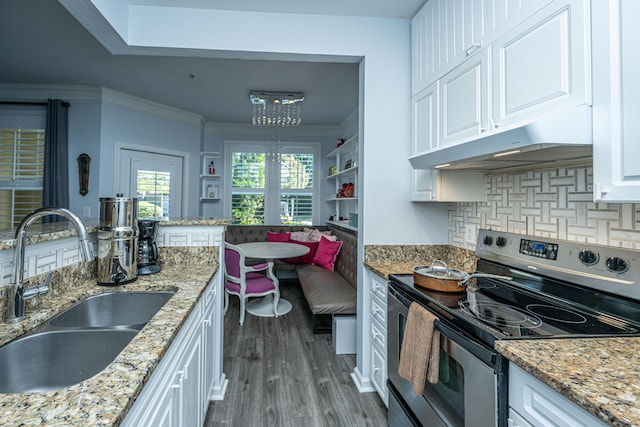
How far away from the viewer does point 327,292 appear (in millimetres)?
3014

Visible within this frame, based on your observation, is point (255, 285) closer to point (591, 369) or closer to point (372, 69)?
point (372, 69)

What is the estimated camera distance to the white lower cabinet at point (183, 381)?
0.81m

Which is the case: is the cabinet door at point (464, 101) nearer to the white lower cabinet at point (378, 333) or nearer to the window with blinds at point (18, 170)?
the white lower cabinet at point (378, 333)

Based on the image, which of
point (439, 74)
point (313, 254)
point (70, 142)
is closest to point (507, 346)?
point (439, 74)

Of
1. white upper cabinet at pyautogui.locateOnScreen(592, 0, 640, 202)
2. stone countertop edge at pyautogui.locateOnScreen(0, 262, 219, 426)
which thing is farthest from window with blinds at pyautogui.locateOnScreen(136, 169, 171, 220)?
white upper cabinet at pyautogui.locateOnScreen(592, 0, 640, 202)

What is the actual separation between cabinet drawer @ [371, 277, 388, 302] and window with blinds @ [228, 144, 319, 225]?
133 inches

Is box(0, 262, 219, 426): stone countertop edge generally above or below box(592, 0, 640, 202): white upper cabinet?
below

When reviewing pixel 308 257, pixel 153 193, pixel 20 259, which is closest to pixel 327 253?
pixel 308 257

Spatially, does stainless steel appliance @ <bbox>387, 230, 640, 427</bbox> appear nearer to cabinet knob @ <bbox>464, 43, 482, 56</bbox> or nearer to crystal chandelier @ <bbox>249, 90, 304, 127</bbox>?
cabinet knob @ <bbox>464, 43, 482, 56</bbox>

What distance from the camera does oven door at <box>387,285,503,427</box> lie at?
3.24 feet

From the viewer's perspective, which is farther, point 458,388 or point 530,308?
point 530,308

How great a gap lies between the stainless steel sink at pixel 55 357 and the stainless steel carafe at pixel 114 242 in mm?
458

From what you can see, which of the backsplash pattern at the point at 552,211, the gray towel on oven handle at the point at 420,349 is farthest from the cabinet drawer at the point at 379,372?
the backsplash pattern at the point at 552,211

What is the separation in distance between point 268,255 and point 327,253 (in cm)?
97
